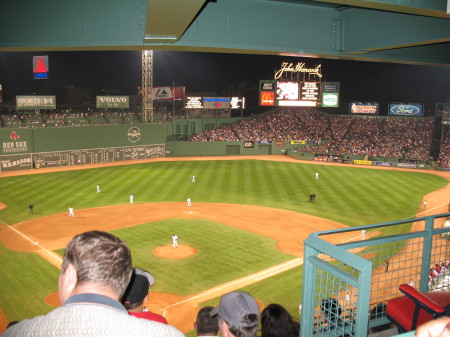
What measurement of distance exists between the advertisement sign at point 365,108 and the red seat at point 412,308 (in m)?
60.6

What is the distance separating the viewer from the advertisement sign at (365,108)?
2378 inches

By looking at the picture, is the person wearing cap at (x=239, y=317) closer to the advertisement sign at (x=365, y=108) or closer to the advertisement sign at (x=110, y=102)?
the advertisement sign at (x=110, y=102)

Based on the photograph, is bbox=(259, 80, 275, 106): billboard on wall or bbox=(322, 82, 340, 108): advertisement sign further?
bbox=(259, 80, 275, 106): billboard on wall

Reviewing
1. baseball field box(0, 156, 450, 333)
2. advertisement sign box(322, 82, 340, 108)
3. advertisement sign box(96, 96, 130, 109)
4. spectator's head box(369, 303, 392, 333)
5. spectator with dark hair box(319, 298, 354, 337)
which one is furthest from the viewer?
advertisement sign box(322, 82, 340, 108)

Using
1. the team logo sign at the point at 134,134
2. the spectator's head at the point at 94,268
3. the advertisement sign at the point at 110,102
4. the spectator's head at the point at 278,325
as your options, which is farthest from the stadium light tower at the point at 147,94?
the spectator's head at the point at 94,268

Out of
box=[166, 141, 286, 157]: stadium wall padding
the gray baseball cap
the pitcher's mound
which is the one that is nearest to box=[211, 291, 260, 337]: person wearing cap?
the gray baseball cap

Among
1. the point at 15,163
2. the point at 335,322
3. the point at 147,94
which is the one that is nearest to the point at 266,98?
the point at 147,94

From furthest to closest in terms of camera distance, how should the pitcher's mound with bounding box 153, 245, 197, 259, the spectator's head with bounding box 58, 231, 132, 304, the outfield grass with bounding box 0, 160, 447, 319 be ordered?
the pitcher's mound with bounding box 153, 245, 197, 259
the outfield grass with bounding box 0, 160, 447, 319
the spectator's head with bounding box 58, 231, 132, 304

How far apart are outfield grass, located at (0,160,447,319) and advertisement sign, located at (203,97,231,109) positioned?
12.7m

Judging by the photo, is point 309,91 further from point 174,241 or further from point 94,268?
point 94,268

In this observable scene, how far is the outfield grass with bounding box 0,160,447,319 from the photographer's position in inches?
655

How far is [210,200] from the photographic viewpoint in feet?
101

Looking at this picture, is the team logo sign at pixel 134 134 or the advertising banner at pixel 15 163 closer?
the advertising banner at pixel 15 163

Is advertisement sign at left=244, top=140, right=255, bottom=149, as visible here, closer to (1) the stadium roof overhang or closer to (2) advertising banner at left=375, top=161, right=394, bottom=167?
(2) advertising banner at left=375, top=161, right=394, bottom=167
